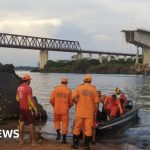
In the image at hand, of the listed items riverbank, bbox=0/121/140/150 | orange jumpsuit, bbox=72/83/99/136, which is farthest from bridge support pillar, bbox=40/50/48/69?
orange jumpsuit, bbox=72/83/99/136

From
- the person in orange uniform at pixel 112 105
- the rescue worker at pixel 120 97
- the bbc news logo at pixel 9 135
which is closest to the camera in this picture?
the bbc news logo at pixel 9 135

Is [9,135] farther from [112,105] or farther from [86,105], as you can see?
[112,105]

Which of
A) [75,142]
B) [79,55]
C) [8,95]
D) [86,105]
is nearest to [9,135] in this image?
[75,142]

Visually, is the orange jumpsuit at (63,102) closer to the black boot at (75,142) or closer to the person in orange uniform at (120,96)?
the black boot at (75,142)

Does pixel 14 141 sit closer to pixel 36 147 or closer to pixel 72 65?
pixel 36 147

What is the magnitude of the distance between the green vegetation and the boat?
456 feet

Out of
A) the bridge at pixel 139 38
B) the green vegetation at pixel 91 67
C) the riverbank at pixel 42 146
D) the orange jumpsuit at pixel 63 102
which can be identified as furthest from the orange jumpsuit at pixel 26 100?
the green vegetation at pixel 91 67

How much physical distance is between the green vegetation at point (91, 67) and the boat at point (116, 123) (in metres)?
139

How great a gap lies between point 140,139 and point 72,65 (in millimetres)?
158935

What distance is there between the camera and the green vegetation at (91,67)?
16512 centimetres

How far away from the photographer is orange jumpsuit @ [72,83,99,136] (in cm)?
1222

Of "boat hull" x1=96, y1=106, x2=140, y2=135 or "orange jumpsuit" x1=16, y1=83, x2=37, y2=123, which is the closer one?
"orange jumpsuit" x1=16, y1=83, x2=37, y2=123

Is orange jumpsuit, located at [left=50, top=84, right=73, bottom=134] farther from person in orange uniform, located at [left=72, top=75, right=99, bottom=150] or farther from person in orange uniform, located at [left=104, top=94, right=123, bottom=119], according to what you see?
person in orange uniform, located at [left=104, top=94, right=123, bottom=119]

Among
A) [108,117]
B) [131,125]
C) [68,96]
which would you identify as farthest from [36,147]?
[131,125]
